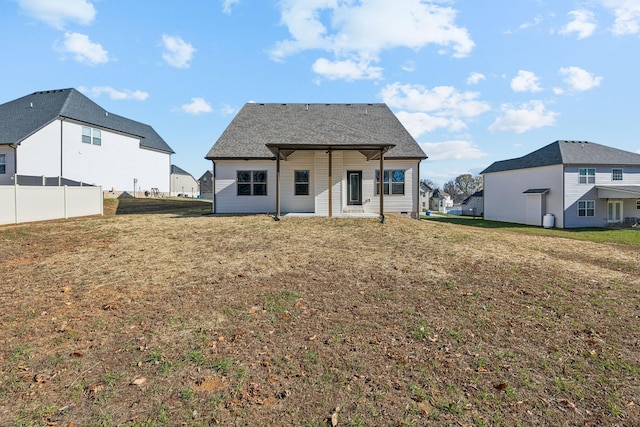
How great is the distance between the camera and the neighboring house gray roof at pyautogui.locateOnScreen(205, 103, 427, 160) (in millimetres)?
17906

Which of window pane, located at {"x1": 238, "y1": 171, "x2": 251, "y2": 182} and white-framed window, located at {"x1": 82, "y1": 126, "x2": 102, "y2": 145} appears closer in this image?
window pane, located at {"x1": 238, "y1": 171, "x2": 251, "y2": 182}

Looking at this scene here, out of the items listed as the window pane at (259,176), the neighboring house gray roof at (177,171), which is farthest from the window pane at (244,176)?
the neighboring house gray roof at (177,171)

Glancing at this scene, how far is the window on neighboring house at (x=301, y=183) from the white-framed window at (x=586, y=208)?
78.2ft

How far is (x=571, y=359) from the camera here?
13.3ft

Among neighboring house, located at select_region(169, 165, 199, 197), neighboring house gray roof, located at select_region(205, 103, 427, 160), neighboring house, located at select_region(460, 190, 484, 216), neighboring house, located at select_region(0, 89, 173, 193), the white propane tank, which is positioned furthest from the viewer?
neighboring house, located at select_region(460, 190, 484, 216)

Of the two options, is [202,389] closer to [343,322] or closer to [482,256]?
[343,322]

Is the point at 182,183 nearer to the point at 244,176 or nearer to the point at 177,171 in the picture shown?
the point at 177,171

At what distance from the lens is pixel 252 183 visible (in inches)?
718

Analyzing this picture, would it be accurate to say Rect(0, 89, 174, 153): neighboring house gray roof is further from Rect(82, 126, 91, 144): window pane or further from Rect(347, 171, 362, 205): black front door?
Rect(347, 171, 362, 205): black front door

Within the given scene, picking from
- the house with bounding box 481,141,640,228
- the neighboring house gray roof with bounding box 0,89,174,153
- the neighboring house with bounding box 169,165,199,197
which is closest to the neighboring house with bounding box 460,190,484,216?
the house with bounding box 481,141,640,228

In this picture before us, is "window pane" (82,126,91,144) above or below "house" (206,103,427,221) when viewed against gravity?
above

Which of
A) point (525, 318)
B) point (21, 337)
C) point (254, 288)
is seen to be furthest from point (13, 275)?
point (525, 318)

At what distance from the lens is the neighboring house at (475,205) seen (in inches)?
1968

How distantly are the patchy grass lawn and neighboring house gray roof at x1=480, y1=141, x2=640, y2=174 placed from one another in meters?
23.3
